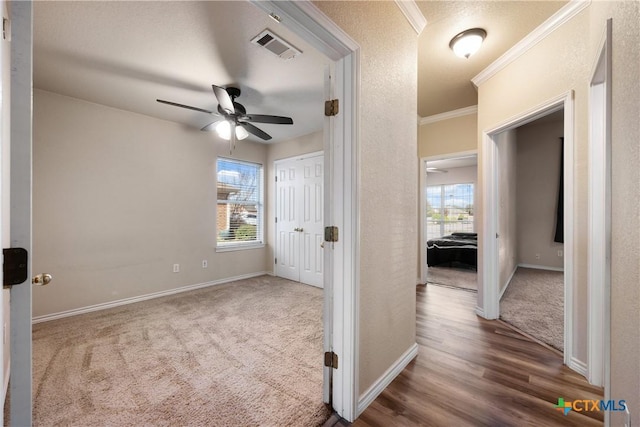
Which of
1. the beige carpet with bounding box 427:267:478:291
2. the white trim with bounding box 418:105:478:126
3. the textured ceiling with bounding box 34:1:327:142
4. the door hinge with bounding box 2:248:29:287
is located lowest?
the beige carpet with bounding box 427:267:478:291

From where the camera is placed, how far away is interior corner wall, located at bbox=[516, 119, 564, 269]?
5.55m

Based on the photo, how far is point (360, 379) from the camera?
164 cm

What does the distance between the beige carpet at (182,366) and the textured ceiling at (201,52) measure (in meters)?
2.47

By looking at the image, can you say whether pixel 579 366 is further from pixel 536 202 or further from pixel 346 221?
pixel 536 202

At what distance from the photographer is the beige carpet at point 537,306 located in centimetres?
263

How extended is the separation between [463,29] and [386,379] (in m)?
2.77

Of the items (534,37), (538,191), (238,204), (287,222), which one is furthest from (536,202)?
(238,204)

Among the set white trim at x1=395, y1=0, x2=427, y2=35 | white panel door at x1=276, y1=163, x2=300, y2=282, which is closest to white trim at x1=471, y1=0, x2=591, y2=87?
white trim at x1=395, y1=0, x2=427, y2=35

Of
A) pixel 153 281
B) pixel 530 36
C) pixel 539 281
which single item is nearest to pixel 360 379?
pixel 530 36

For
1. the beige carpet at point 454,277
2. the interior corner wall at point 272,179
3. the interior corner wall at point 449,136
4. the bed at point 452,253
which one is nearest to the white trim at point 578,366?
the beige carpet at point 454,277

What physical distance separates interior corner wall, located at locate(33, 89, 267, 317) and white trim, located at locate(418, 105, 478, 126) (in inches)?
124

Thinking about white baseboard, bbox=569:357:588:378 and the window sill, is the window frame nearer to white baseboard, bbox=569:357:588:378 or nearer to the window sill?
the window sill

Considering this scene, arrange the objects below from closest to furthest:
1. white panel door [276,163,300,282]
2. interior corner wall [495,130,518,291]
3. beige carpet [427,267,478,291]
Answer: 1. interior corner wall [495,130,518,291]
2. beige carpet [427,267,478,291]
3. white panel door [276,163,300,282]

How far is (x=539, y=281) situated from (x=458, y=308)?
237 centimetres
